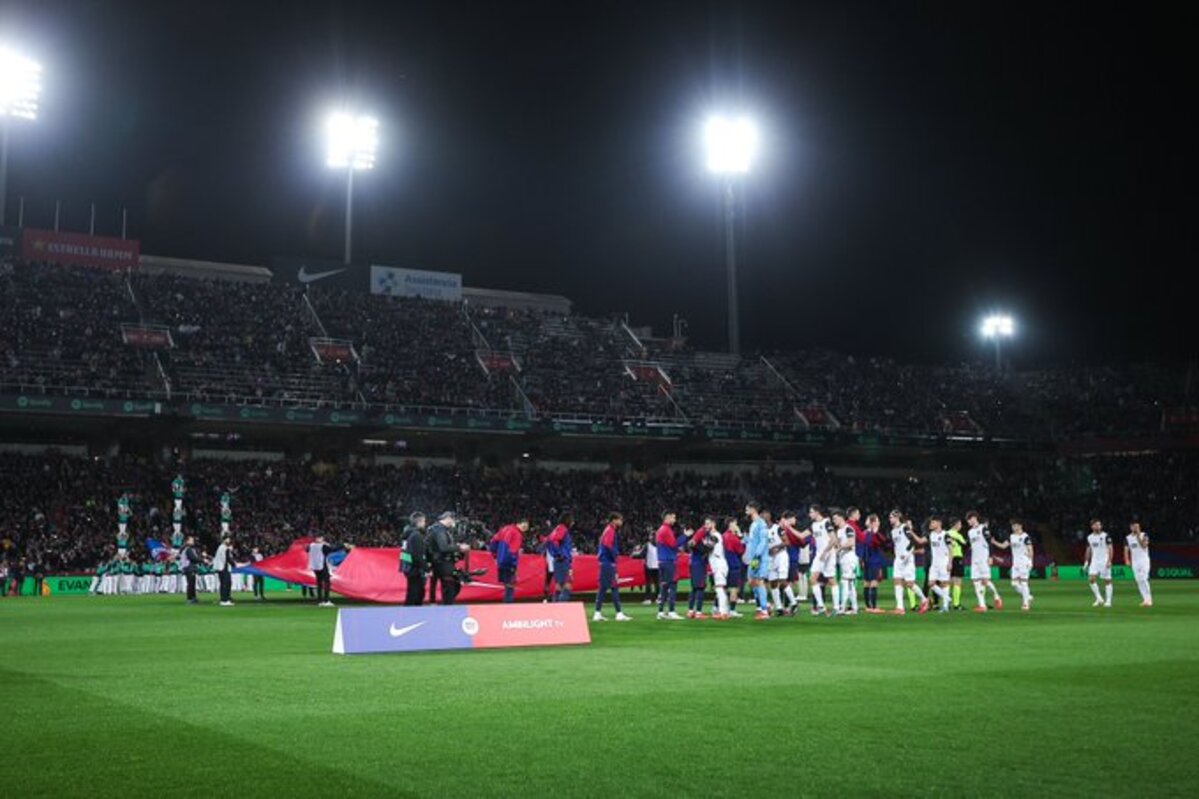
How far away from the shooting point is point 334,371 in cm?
5494

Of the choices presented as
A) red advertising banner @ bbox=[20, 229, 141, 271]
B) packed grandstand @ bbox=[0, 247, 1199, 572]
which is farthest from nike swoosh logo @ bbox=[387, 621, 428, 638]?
red advertising banner @ bbox=[20, 229, 141, 271]

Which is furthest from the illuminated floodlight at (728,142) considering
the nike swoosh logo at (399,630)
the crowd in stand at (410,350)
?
the nike swoosh logo at (399,630)

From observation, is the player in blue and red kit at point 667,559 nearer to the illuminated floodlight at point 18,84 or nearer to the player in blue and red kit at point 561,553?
the player in blue and red kit at point 561,553

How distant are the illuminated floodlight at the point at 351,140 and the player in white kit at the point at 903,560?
40.8 metres

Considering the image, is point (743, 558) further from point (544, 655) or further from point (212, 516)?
point (212, 516)

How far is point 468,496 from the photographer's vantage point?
176ft

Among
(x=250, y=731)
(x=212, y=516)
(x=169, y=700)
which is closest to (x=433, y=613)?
(x=169, y=700)

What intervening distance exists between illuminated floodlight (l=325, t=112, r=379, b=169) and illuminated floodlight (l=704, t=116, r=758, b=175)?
56.5 ft

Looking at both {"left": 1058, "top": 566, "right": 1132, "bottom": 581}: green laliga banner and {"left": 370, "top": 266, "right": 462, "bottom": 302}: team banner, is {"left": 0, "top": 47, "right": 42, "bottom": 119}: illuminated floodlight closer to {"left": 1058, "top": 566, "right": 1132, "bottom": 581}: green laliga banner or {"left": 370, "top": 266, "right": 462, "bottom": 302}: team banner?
{"left": 370, "top": 266, "right": 462, "bottom": 302}: team banner

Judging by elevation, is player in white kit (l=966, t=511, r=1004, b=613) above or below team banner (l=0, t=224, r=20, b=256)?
below

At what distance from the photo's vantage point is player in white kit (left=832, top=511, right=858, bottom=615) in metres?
24.5

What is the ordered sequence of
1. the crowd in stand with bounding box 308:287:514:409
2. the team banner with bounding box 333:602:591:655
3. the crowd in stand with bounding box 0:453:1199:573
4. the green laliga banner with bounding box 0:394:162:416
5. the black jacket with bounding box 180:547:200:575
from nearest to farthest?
the team banner with bounding box 333:602:591:655 < the black jacket with bounding box 180:547:200:575 < the crowd in stand with bounding box 0:453:1199:573 < the green laliga banner with bounding box 0:394:162:416 < the crowd in stand with bounding box 308:287:514:409

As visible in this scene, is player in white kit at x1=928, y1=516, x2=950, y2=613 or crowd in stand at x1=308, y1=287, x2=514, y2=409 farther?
crowd in stand at x1=308, y1=287, x2=514, y2=409

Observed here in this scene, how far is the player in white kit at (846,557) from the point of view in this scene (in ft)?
80.4
